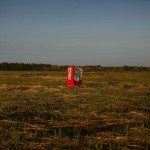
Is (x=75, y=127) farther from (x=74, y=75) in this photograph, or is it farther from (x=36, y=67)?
(x=36, y=67)

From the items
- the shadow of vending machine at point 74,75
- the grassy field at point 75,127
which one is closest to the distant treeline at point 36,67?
the shadow of vending machine at point 74,75

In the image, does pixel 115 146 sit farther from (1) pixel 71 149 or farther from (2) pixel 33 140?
(2) pixel 33 140

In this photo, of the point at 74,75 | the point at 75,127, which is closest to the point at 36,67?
the point at 74,75

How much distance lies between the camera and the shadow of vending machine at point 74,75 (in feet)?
65.5

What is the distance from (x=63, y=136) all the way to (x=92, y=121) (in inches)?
67.0

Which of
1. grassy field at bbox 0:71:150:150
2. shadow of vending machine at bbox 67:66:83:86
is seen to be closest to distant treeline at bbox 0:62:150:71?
shadow of vending machine at bbox 67:66:83:86

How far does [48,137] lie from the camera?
6527 mm

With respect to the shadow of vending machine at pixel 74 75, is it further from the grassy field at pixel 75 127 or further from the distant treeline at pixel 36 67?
the distant treeline at pixel 36 67

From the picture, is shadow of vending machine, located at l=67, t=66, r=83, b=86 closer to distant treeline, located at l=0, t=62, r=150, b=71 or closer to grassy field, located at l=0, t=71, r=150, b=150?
grassy field, located at l=0, t=71, r=150, b=150

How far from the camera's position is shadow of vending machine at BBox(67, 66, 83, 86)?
1997 cm

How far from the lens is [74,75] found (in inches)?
797

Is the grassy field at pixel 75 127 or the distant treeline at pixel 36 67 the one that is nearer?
the grassy field at pixel 75 127

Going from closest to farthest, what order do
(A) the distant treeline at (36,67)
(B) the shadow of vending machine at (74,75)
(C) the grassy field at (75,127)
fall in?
(C) the grassy field at (75,127) < (B) the shadow of vending machine at (74,75) < (A) the distant treeline at (36,67)

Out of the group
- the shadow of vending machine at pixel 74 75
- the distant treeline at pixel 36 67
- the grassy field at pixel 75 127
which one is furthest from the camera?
the distant treeline at pixel 36 67
